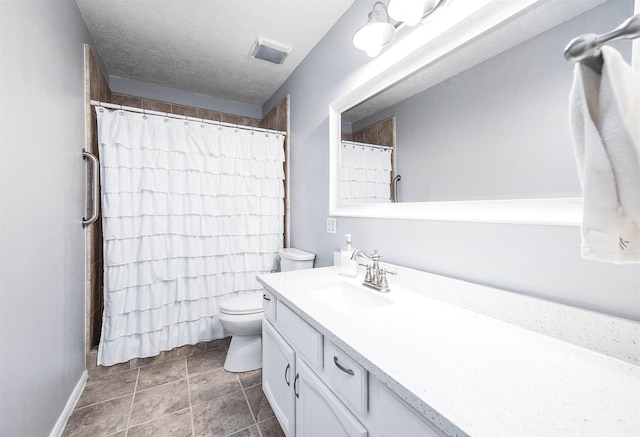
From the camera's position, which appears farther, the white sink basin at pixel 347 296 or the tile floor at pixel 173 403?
the tile floor at pixel 173 403

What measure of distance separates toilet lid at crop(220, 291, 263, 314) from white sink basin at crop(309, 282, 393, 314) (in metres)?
0.74

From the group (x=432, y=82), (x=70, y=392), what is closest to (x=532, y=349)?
(x=432, y=82)

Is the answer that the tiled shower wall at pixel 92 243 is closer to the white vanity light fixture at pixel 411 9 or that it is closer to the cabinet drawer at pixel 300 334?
the cabinet drawer at pixel 300 334

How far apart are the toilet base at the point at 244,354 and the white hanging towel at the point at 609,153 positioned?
1.92m

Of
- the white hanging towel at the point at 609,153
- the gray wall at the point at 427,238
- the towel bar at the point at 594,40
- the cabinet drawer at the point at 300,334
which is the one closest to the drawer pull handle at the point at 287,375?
the cabinet drawer at the point at 300,334

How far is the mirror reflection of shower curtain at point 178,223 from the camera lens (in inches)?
71.6

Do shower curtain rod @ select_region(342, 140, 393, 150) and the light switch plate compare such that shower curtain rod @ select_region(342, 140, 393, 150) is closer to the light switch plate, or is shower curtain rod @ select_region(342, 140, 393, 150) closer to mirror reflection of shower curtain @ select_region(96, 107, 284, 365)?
the light switch plate

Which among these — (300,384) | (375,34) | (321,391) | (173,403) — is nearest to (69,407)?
(173,403)

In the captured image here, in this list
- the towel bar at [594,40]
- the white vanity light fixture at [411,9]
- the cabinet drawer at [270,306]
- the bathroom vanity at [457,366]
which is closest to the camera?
the towel bar at [594,40]

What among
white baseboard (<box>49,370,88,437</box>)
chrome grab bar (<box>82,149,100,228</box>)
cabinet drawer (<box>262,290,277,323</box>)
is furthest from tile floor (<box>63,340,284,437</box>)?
chrome grab bar (<box>82,149,100,228</box>)

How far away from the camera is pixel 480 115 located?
962mm

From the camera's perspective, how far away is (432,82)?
44.3 inches

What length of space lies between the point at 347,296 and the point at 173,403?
4.10 feet

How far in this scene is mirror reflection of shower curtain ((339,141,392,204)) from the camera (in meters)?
1.37
